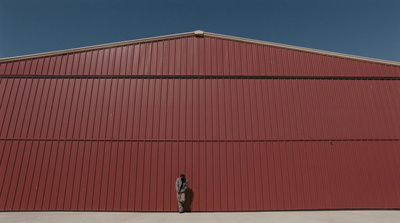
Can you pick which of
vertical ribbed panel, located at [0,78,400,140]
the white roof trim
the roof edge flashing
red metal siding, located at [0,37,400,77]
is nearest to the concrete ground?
vertical ribbed panel, located at [0,78,400,140]

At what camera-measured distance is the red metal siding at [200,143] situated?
9.39m

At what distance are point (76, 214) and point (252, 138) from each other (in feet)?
23.3

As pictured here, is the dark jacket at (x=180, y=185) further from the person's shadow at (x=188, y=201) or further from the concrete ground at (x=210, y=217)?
the concrete ground at (x=210, y=217)

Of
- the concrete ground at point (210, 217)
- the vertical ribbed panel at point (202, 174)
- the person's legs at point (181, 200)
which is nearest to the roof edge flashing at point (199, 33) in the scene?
the vertical ribbed panel at point (202, 174)

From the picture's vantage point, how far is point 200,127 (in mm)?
10250

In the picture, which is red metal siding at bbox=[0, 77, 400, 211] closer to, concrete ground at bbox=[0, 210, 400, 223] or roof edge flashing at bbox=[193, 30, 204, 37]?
concrete ground at bbox=[0, 210, 400, 223]

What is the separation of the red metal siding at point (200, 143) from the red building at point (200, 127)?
43 mm

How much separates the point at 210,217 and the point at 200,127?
351cm

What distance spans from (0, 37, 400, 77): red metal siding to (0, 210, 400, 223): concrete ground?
19.2 ft

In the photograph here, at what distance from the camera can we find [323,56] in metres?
11.8

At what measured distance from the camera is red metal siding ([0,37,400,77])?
11141mm

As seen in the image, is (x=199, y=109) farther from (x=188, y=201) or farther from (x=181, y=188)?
(x=188, y=201)

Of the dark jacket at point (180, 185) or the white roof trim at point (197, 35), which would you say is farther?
the white roof trim at point (197, 35)

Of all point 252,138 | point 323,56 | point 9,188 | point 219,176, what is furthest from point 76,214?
point 323,56
